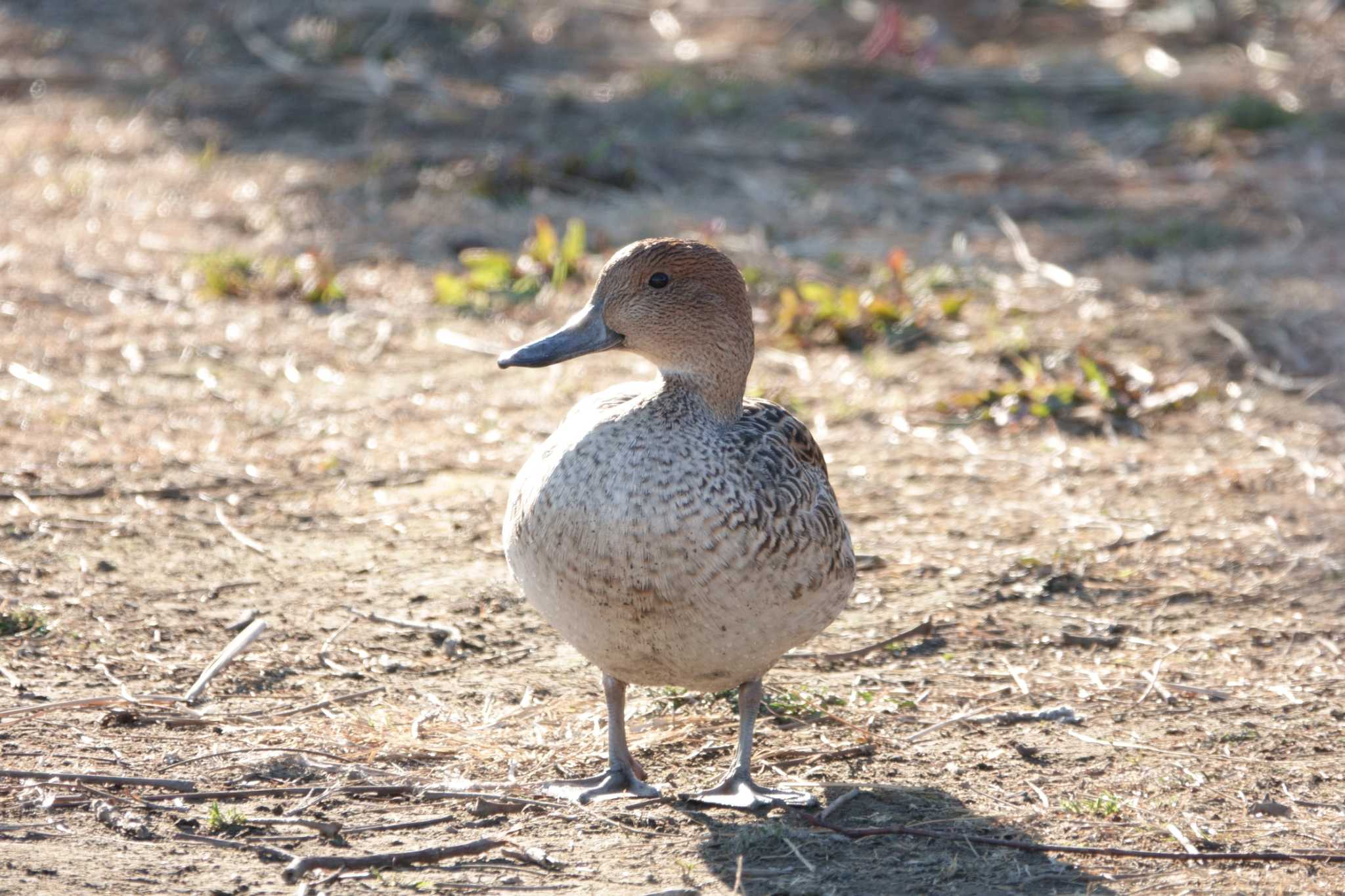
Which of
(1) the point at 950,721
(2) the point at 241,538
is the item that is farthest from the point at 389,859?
(2) the point at 241,538

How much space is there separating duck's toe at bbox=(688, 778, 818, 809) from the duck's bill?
1063mm

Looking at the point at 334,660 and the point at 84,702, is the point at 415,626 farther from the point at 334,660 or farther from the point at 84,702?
the point at 84,702

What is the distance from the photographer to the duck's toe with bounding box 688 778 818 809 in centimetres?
357

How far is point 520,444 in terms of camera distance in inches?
228

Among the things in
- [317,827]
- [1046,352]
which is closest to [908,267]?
[1046,352]

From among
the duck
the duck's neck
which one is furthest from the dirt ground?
the duck's neck

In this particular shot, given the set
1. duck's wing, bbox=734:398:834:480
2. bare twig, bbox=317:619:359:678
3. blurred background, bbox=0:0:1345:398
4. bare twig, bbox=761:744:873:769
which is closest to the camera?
duck's wing, bbox=734:398:834:480

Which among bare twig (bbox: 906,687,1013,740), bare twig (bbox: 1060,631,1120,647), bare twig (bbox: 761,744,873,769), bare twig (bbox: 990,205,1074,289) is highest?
bare twig (bbox: 990,205,1074,289)

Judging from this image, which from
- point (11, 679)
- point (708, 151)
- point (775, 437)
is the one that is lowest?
point (11, 679)

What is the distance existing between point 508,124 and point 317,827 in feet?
22.0

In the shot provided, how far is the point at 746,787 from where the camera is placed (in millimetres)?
3621

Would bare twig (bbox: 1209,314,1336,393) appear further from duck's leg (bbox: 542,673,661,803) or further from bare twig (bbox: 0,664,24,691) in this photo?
bare twig (bbox: 0,664,24,691)

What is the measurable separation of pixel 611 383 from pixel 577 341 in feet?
8.53

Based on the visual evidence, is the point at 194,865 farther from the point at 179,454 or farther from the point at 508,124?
the point at 508,124
